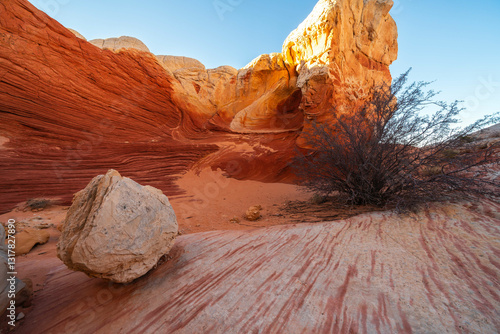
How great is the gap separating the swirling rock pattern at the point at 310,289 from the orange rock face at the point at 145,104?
226 inches

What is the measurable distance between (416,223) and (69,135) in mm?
10776

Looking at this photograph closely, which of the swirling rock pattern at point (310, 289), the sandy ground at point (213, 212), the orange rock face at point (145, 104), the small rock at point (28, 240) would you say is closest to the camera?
the swirling rock pattern at point (310, 289)

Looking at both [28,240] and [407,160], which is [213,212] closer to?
[28,240]

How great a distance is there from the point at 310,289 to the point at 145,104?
1188 centimetres

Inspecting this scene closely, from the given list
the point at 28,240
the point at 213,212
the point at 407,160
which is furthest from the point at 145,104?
the point at 407,160

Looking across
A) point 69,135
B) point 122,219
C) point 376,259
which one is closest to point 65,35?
point 69,135

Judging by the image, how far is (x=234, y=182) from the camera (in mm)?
8648

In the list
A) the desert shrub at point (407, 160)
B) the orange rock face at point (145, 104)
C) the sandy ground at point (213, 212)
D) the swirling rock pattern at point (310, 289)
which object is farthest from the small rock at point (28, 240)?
the desert shrub at point (407, 160)

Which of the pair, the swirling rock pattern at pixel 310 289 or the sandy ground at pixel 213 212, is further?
the sandy ground at pixel 213 212

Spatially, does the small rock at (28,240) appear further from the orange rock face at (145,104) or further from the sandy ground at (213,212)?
the orange rock face at (145,104)

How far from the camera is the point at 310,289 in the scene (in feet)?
5.00

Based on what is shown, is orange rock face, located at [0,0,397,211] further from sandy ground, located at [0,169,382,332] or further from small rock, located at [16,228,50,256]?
small rock, located at [16,228,50,256]

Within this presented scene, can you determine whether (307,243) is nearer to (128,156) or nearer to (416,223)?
(416,223)

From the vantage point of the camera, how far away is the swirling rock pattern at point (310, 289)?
1.23 metres
